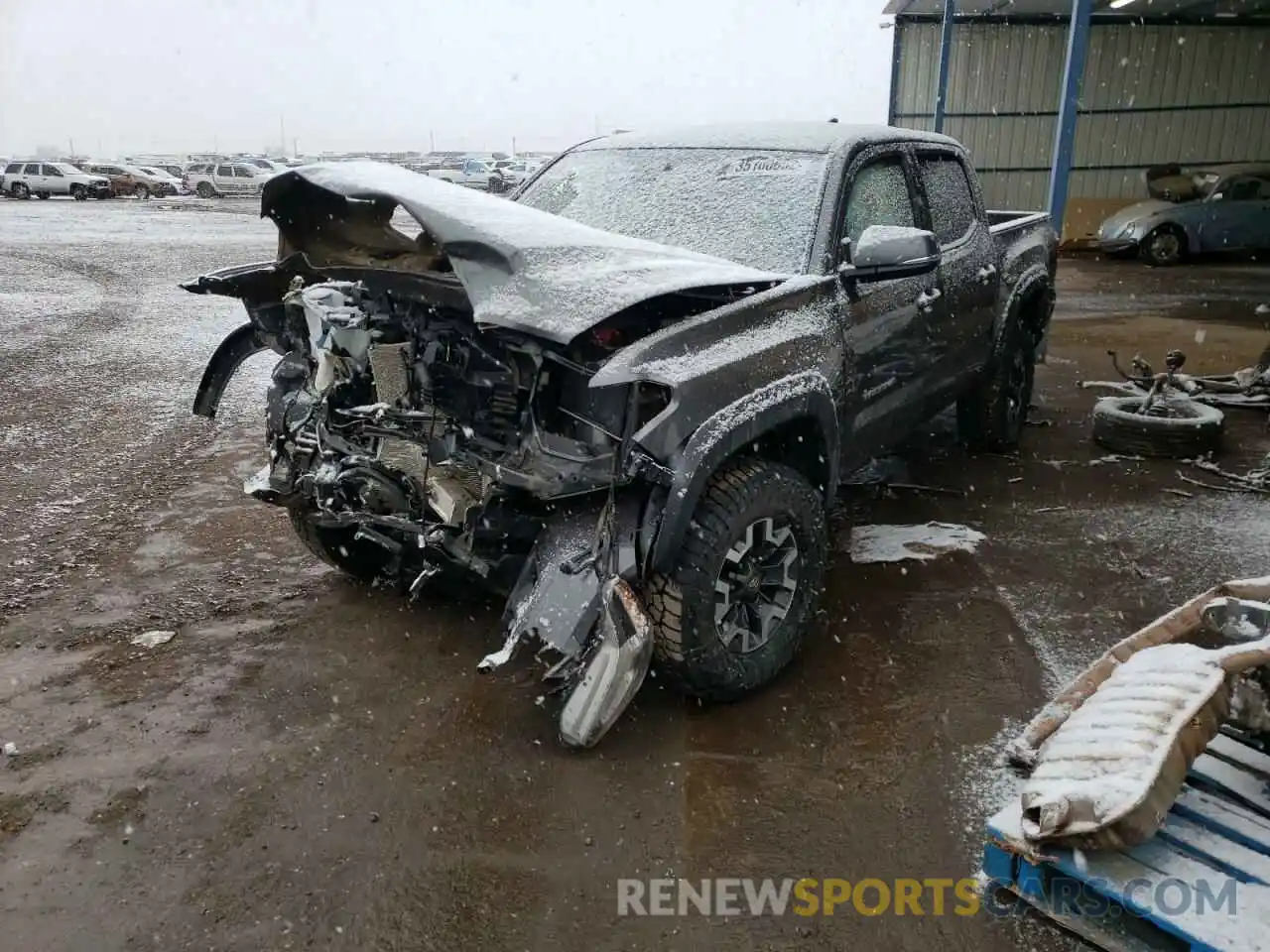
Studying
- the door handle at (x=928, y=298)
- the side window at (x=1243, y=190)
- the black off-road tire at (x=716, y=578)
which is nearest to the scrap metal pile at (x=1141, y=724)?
the black off-road tire at (x=716, y=578)

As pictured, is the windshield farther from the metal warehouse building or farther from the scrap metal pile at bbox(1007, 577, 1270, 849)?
the metal warehouse building

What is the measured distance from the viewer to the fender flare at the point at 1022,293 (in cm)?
527

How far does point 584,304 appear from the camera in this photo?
2.68 m

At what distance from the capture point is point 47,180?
107ft

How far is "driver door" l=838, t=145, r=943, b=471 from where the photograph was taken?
3680 millimetres

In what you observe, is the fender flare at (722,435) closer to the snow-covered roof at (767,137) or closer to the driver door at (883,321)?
the driver door at (883,321)

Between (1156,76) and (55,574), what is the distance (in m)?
20.8

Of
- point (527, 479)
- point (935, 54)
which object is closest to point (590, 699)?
point (527, 479)

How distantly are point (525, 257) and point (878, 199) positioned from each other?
190 cm

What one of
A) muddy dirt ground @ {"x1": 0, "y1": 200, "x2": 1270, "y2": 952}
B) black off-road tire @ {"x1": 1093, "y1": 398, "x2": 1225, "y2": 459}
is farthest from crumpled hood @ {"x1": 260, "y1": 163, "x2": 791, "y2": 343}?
black off-road tire @ {"x1": 1093, "y1": 398, "x2": 1225, "y2": 459}

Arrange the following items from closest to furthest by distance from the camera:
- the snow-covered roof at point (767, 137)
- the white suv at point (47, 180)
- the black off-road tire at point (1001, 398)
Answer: the snow-covered roof at point (767, 137) → the black off-road tire at point (1001, 398) → the white suv at point (47, 180)

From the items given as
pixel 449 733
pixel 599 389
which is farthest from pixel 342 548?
pixel 599 389

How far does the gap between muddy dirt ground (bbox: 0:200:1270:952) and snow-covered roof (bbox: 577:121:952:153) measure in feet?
5.95

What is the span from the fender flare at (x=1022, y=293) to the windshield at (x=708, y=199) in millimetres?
1957
